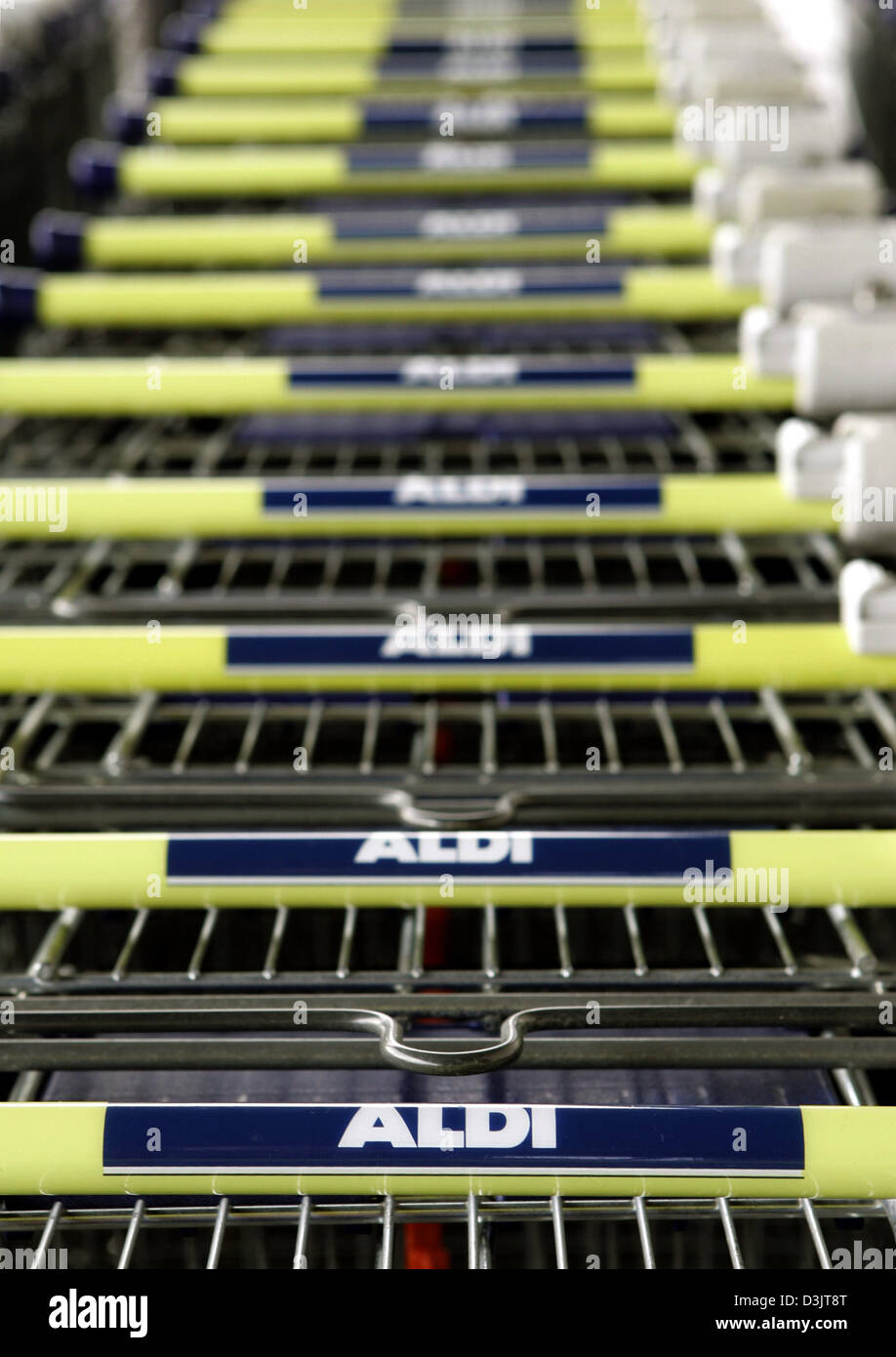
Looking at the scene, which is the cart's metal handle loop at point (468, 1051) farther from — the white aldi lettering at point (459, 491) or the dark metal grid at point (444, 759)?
the white aldi lettering at point (459, 491)

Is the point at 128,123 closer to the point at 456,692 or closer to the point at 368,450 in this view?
the point at 368,450

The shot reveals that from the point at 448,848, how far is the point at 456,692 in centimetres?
86

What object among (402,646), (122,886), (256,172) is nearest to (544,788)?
(402,646)

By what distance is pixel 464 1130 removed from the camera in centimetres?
159

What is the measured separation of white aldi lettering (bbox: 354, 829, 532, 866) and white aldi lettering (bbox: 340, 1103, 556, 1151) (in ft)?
1.18

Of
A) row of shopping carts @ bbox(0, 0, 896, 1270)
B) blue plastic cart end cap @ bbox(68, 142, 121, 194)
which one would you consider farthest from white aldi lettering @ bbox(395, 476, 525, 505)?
blue plastic cart end cap @ bbox(68, 142, 121, 194)

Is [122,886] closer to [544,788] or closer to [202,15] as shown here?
[544,788]

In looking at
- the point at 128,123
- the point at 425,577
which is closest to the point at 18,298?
the point at 128,123

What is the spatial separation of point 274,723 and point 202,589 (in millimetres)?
464

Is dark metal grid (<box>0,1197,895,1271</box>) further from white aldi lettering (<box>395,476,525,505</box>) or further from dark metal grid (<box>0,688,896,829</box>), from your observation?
white aldi lettering (<box>395,476,525,505</box>)

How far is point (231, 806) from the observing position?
2.01 metres

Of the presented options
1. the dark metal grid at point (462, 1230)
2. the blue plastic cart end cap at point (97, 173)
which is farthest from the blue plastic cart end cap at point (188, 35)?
the dark metal grid at point (462, 1230)

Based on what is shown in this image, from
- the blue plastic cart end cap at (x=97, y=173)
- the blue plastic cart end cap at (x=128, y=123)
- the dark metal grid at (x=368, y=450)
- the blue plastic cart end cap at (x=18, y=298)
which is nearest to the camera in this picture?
the dark metal grid at (x=368, y=450)

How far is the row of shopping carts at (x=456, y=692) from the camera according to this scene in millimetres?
1641
